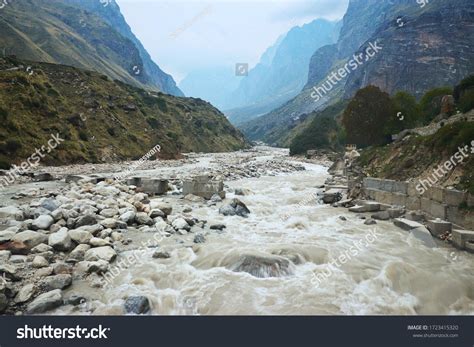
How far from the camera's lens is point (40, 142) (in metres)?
34.3

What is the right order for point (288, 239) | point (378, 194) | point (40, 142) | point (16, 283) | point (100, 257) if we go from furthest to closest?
point (40, 142), point (378, 194), point (288, 239), point (100, 257), point (16, 283)

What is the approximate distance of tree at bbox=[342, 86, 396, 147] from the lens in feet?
137

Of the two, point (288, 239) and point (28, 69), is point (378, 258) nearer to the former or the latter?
point (288, 239)

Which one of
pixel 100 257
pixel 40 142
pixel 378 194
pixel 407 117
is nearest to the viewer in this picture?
pixel 100 257

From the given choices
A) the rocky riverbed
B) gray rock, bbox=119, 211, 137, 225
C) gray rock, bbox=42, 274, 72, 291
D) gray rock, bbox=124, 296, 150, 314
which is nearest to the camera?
gray rock, bbox=124, 296, 150, 314

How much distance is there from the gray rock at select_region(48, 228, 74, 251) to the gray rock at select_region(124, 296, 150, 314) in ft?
12.2

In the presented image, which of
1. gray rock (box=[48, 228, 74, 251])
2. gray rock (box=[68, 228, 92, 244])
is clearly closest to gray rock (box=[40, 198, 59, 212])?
gray rock (box=[68, 228, 92, 244])

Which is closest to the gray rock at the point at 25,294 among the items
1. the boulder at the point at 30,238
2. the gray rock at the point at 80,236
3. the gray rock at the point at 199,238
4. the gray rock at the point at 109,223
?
the boulder at the point at 30,238

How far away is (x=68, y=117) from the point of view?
43812mm

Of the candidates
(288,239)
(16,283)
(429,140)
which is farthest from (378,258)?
(429,140)

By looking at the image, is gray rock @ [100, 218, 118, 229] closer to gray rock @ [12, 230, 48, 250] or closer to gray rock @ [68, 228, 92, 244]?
gray rock @ [68, 228, 92, 244]
